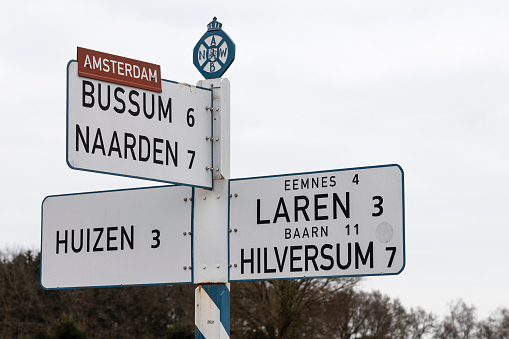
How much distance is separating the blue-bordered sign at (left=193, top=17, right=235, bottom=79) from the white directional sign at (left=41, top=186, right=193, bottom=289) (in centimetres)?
63

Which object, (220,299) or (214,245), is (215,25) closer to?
(214,245)

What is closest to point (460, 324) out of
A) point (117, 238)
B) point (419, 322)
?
point (419, 322)

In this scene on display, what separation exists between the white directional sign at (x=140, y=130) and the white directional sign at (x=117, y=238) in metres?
0.32

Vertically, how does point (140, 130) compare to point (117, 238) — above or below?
above

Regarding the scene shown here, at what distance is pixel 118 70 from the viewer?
419 centimetres

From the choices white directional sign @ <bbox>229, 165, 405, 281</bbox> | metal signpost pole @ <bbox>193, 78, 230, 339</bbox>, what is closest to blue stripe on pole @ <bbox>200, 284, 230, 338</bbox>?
metal signpost pole @ <bbox>193, 78, 230, 339</bbox>

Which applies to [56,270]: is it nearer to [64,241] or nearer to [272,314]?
[64,241]

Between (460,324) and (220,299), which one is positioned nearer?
(220,299)

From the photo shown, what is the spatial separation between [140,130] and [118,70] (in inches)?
11.5

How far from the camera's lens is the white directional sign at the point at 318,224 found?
4.14m

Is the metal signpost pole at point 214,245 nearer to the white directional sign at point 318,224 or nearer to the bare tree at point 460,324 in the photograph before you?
the white directional sign at point 318,224

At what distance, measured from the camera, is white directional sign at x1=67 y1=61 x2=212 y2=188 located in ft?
13.1

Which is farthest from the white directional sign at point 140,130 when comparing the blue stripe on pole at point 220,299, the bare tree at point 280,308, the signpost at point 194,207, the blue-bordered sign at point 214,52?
the bare tree at point 280,308

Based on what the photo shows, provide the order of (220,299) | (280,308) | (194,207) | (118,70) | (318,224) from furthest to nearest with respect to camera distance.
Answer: (280,308) → (194,207) → (220,299) → (318,224) → (118,70)
